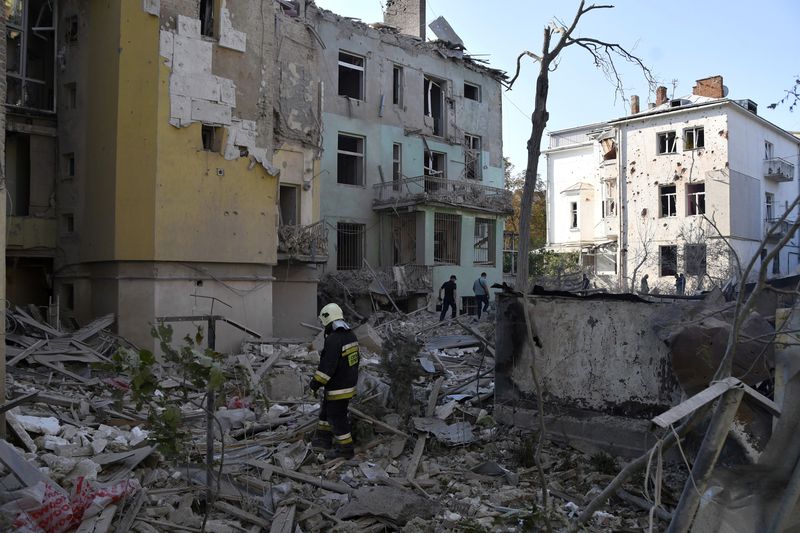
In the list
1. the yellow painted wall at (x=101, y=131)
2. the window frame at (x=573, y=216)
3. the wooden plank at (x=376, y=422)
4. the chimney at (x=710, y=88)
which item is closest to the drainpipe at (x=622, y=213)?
the chimney at (x=710, y=88)

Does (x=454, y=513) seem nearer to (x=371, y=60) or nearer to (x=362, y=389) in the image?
(x=362, y=389)

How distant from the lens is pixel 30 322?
14.2 m

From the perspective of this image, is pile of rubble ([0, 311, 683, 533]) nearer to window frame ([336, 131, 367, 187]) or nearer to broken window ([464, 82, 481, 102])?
window frame ([336, 131, 367, 187])

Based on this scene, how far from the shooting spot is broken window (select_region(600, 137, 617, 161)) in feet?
129

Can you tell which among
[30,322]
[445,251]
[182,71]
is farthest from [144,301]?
[445,251]

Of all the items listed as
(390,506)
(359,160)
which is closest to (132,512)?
(390,506)

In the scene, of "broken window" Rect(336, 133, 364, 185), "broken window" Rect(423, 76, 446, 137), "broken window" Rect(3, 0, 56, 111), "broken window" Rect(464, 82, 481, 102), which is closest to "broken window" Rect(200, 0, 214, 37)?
"broken window" Rect(3, 0, 56, 111)

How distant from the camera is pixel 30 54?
1986 cm

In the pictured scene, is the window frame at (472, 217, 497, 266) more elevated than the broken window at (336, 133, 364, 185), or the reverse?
the broken window at (336, 133, 364, 185)

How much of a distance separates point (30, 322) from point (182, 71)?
738 cm

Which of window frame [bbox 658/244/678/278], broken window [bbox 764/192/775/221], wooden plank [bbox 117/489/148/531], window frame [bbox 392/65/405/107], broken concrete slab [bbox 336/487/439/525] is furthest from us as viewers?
broken window [bbox 764/192/775/221]

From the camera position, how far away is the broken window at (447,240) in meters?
29.0

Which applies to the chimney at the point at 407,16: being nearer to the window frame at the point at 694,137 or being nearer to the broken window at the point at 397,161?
the broken window at the point at 397,161

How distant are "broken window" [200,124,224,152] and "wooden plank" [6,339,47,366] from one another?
23.7ft
